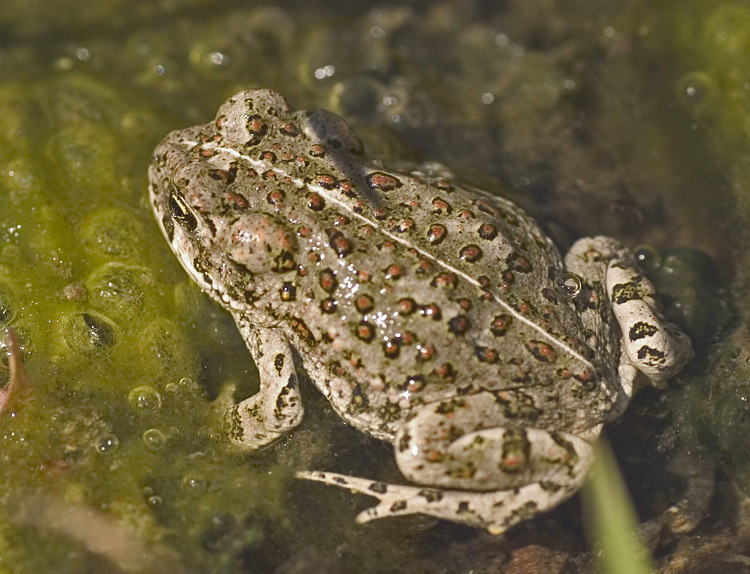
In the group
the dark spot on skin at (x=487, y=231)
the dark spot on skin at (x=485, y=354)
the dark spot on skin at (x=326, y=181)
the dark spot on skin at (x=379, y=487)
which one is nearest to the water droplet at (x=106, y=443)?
the dark spot on skin at (x=379, y=487)

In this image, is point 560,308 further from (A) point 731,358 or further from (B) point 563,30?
(B) point 563,30

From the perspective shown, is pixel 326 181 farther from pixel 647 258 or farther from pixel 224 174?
pixel 647 258

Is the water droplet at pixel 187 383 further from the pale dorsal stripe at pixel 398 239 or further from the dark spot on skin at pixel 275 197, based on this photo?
the pale dorsal stripe at pixel 398 239

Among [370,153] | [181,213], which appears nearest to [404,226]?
[181,213]

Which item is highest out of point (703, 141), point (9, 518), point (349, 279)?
point (703, 141)

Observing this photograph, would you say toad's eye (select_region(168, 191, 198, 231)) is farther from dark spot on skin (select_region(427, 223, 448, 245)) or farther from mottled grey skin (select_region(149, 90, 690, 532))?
dark spot on skin (select_region(427, 223, 448, 245))

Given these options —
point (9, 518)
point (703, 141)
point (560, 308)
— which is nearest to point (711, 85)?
point (703, 141)

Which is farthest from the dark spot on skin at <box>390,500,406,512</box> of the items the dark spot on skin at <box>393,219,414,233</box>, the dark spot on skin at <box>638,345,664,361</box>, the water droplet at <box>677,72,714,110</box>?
the water droplet at <box>677,72,714,110</box>
